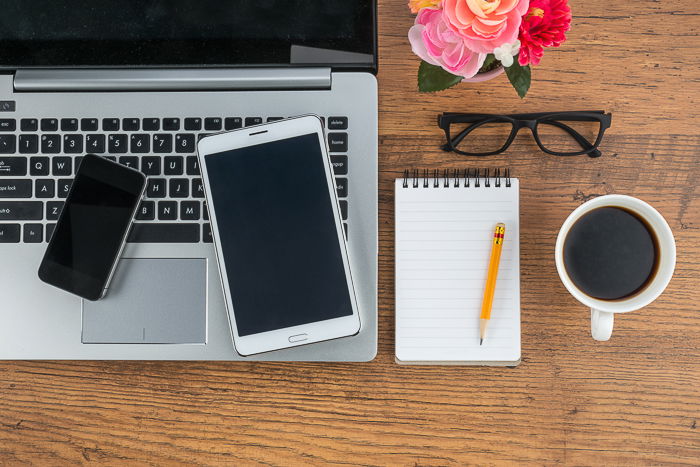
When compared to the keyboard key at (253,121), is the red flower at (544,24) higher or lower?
higher

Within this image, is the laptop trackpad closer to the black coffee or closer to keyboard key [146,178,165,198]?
keyboard key [146,178,165,198]

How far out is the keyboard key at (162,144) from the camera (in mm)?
597

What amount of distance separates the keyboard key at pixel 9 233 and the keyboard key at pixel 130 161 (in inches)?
5.2

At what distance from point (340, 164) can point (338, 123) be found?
0.15 ft

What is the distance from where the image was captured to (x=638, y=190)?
610mm

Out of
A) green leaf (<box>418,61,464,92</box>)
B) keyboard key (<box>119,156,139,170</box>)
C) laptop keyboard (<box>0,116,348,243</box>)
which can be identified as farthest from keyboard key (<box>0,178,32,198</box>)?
green leaf (<box>418,61,464,92</box>)

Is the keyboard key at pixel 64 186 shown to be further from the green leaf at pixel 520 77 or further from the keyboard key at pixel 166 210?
the green leaf at pixel 520 77

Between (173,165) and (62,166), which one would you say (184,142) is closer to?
(173,165)

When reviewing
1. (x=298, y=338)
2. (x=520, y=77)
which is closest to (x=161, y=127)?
(x=298, y=338)

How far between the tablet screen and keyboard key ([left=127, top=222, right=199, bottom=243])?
0.04 metres

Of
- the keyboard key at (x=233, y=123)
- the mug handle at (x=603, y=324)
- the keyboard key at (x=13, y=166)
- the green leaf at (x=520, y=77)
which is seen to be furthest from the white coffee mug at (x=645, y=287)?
the keyboard key at (x=13, y=166)

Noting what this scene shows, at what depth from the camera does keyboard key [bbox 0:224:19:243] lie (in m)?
0.59

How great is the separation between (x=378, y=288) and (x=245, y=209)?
0.56ft

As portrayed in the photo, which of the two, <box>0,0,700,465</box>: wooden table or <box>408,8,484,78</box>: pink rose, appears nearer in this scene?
<box>408,8,484,78</box>: pink rose
